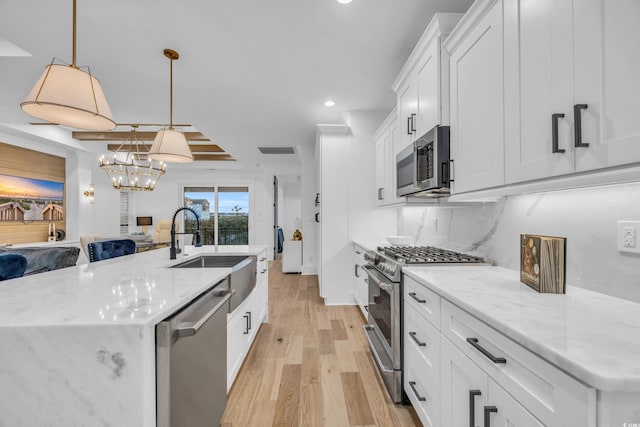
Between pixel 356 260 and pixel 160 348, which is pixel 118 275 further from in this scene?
pixel 356 260

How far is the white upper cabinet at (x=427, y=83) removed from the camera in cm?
175

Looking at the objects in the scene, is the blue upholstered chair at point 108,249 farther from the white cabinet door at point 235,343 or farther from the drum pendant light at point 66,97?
the white cabinet door at point 235,343

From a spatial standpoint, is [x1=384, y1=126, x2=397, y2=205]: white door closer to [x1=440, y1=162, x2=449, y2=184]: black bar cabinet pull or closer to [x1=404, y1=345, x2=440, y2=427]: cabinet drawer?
[x1=440, y1=162, x2=449, y2=184]: black bar cabinet pull

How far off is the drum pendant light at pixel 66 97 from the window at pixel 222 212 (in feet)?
23.6

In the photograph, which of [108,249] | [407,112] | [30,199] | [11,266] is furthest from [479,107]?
[30,199]

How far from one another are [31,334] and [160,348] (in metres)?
0.34

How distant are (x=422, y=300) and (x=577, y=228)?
2.40 ft

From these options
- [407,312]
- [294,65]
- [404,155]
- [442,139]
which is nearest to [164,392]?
[407,312]

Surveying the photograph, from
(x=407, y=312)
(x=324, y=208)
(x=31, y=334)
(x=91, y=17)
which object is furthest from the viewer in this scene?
(x=324, y=208)

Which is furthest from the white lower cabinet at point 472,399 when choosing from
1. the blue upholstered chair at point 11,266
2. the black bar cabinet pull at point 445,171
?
the blue upholstered chair at point 11,266

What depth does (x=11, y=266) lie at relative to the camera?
148cm

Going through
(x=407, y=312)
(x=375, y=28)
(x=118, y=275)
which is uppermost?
(x=375, y=28)

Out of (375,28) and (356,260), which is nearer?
(375,28)

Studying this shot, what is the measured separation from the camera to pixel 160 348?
2.99 ft
